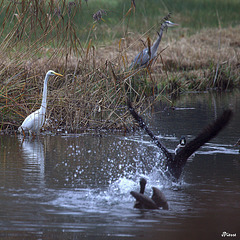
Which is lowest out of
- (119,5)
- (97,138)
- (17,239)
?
(17,239)

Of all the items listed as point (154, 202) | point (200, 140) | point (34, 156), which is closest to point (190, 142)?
point (200, 140)

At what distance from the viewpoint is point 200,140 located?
578 centimetres

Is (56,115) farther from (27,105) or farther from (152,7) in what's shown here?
(152,7)

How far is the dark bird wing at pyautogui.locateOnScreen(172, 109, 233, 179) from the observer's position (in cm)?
541

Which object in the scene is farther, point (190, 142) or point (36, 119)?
point (36, 119)

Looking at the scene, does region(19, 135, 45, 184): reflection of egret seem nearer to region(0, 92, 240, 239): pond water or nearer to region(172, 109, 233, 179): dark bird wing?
region(0, 92, 240, 239): pond water

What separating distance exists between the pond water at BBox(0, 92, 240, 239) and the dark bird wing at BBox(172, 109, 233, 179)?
20cm

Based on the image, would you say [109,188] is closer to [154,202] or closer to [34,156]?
[154,202]

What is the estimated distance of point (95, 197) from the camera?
18.6ft

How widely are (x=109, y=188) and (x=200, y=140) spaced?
1.10 metres

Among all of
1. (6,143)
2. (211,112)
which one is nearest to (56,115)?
(6,143)

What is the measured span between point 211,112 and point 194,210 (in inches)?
286

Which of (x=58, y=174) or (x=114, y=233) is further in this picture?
(x=58, y=174)

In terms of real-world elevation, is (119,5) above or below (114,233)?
above
